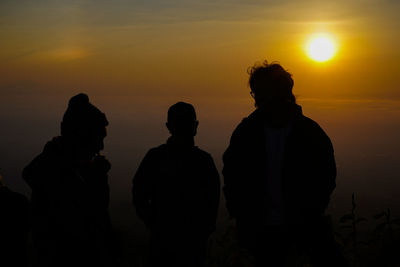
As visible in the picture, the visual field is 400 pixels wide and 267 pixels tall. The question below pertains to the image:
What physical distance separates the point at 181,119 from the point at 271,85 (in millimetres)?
970

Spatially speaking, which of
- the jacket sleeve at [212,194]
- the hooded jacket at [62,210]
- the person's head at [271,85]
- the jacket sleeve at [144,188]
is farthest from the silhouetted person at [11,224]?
the person's head at [271,85]

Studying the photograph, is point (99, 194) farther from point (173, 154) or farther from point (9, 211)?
point (173, 154)

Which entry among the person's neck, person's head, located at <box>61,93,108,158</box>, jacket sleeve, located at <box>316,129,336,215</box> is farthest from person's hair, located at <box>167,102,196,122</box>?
jacket sleeve, located at <box>316,129,336,215</box>

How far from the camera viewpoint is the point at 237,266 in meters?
7.16

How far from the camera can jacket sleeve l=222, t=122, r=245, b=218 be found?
15.6 feet

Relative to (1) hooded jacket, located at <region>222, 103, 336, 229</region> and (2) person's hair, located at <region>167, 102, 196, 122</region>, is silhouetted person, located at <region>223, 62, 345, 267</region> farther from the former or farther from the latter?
(2) person's hair, located at <region>167, 102, 196, 122</region>

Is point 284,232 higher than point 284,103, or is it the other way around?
point 284,103

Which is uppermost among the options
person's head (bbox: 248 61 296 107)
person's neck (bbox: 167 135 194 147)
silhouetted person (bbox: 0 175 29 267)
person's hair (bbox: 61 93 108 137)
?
person's head (bbox: 248 61 296 107)

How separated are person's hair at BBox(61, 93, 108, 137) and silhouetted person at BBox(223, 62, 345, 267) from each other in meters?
1.60

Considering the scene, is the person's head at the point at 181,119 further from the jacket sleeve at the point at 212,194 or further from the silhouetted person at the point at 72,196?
the silhouetted person at the point at 72,196

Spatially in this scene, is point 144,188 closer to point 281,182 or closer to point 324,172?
point 281,182

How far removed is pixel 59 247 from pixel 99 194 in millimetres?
481

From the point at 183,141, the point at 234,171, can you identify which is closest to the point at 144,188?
the point at 183,141

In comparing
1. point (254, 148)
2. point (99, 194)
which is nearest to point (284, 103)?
point (254, 148)
